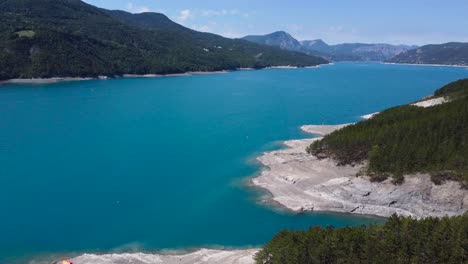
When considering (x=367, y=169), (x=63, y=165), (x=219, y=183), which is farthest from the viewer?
(x=63, y=165)

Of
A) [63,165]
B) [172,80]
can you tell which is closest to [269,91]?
[172,80]

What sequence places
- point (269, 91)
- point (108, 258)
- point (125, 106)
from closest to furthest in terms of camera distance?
point (108, 258) → point (125, 106) → point (269, 91)

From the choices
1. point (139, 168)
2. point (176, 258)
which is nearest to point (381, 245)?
point (176, 258)

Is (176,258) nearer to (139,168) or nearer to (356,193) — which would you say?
(356,193)

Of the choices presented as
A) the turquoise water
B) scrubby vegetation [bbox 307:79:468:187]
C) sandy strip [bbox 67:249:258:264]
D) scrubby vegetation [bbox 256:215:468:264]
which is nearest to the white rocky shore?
scrubby vegetation [bbox 307:79:468:187]

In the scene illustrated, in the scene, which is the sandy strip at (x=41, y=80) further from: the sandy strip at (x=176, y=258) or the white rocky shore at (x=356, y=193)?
the sandy strip at (x=176, y=258)

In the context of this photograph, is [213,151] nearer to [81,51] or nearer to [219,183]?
[219,183]
